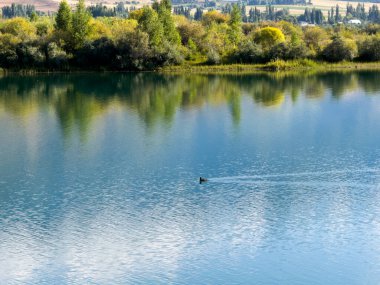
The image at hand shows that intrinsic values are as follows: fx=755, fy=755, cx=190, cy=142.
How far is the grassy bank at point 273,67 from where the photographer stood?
216ft

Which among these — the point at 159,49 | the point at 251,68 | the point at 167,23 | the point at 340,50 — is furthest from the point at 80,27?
the point at 340,50

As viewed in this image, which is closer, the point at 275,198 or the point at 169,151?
the point at 275,198

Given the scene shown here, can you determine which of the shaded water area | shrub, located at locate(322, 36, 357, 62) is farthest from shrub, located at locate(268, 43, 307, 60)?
the shaded water area

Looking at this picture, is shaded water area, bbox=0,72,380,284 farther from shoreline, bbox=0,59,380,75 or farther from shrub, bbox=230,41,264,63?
shrub, bbox=230,41,264,63

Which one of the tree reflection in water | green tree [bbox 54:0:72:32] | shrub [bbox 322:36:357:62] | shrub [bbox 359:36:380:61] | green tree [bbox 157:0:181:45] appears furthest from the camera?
green tree [bbox 54:0:72:32]

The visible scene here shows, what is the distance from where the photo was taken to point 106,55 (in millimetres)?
65188

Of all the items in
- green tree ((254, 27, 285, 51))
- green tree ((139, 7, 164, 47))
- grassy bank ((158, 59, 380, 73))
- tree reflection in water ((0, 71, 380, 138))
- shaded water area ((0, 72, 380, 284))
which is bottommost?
shaded water area ((0, 72, 380, 284))

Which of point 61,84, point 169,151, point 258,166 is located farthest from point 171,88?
point 258,166

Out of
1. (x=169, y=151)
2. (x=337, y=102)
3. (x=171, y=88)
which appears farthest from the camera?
(x=171, y=88)

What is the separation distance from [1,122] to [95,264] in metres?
22.4

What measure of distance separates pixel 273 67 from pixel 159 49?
1015 centimetres

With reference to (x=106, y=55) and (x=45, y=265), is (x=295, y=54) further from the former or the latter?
(x=45, y=265)

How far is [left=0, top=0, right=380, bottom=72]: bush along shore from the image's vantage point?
214 feet

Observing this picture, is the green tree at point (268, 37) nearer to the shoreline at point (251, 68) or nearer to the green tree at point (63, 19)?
the shoreline at point (251, 68)
